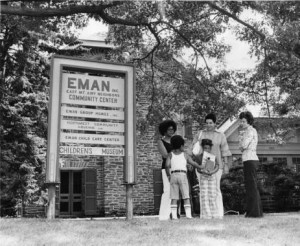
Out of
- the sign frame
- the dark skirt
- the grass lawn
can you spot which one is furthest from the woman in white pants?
the grass lawn

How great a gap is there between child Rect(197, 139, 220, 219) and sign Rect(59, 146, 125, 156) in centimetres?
141

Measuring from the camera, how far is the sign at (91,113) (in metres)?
8.02

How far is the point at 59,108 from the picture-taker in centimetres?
792

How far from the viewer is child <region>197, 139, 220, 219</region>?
8016mm

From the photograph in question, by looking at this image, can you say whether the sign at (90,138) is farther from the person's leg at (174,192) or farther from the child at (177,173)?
the person's leg at (174,192)

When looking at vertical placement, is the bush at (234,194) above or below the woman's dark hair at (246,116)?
below

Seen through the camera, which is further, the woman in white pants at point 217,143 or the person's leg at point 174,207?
the woman in white pants at point 217,143

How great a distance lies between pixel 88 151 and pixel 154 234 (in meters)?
2.83

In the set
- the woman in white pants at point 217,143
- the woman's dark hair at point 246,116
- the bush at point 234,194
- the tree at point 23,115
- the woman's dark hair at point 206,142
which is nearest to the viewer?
the woman's dark hair at point 246,116

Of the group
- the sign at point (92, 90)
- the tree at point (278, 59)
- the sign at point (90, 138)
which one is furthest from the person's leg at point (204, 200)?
the tree at point (278, 59)

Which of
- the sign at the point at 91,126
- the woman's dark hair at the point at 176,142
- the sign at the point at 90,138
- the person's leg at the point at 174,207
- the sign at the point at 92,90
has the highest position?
the sign at the point at 92,90

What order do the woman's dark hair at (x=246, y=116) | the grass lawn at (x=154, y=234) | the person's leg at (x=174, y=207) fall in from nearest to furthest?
the grass lawn at (x=154, y=234) < the person's leg at (x=174, y=207) < the woman's dark hair at (x=246, y=116)

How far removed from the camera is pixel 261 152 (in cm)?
2086

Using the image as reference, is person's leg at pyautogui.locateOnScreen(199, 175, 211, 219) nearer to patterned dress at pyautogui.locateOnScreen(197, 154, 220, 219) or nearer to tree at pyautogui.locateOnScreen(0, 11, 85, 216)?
patterned dress at pyautogui.locateOnScreen(197, 154, 220, 219)
